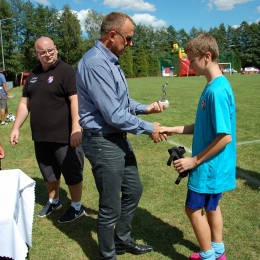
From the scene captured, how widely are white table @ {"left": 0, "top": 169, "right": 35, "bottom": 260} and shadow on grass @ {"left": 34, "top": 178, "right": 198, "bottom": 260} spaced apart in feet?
2.48

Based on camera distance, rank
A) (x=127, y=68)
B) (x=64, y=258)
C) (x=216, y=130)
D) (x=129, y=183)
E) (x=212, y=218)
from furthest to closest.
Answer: (x=127, y=68) → (x=64, y=258) → (x=129, y=183) → (x=212, y=218) → (x=216, y=130)

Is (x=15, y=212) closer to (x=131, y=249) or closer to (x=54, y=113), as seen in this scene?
(x=131, y=249)

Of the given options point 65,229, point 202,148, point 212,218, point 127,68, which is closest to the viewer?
point 202,148

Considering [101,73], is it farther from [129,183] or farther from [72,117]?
[72,117]

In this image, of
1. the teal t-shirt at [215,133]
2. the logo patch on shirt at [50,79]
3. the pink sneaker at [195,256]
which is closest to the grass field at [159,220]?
the pink sneaker at [195,256]

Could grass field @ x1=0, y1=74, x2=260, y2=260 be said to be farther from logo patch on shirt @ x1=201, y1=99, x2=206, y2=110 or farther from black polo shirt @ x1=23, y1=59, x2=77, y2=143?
Answer: logo patch on shirt @ x1=201, y1=99, x2=206, y2=110

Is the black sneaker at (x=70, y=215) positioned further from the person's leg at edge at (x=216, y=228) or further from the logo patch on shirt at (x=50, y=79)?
the person's leg at edge at (x=216, y=228)

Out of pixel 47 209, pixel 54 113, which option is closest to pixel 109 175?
pixel 54 113

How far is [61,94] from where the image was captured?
360 centimetres

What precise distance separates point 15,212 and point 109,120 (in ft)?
3.12

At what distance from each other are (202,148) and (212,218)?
67cm

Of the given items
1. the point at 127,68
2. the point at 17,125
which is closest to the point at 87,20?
the point at 127,68

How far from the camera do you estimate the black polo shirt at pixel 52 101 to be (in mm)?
3564

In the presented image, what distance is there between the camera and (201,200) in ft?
8.52
